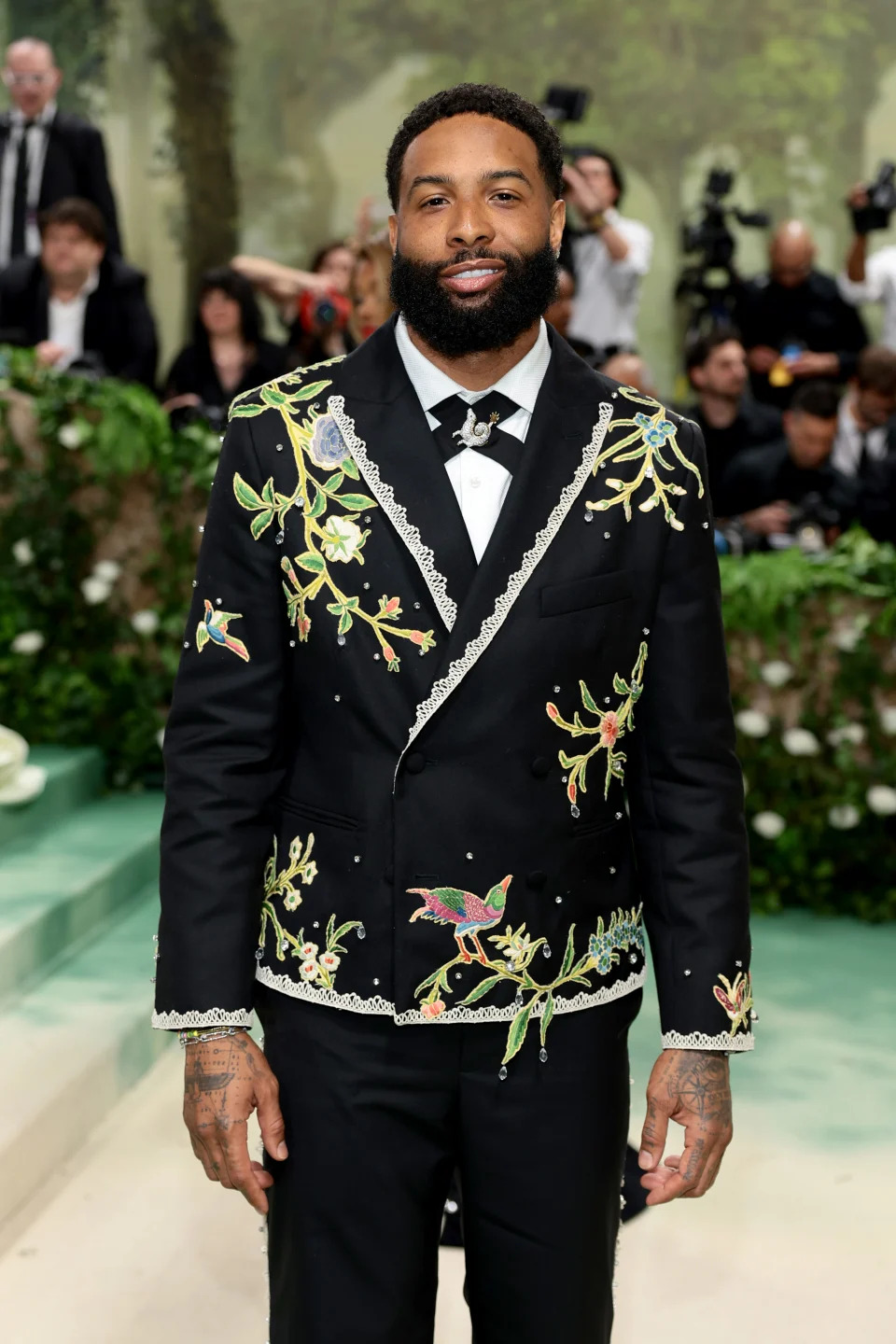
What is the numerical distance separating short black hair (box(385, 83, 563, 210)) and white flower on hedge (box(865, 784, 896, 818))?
3.23 m

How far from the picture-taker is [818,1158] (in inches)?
141

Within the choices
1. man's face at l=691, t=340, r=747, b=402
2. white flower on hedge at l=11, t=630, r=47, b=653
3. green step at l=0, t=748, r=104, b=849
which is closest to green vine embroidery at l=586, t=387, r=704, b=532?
green step at l=0, t=748, r=104, b=849

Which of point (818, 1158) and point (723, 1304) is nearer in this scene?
point (723, 1304)

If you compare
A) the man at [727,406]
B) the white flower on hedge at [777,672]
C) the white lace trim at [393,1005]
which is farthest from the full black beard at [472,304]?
the man at [727,406]

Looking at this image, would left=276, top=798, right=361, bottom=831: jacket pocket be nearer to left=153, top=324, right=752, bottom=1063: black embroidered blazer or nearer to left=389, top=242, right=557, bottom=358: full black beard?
left=153, top=324, right=752, bottom=1063: black embroidered blazer

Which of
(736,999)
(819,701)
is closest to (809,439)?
(819,701)

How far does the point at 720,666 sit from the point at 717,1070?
455 mm

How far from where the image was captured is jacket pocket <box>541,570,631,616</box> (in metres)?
1.79

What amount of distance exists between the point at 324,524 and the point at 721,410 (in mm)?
5094

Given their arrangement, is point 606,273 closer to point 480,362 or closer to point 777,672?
point 777,672

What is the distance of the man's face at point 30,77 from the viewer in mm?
6746

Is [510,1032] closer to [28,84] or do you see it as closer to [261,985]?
[261,985]

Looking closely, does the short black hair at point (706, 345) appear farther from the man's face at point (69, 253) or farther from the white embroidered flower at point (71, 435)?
the white embroidered flower at point (71, 435)

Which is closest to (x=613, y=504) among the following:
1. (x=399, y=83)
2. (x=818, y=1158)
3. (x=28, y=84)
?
(x=818, y=1158)
